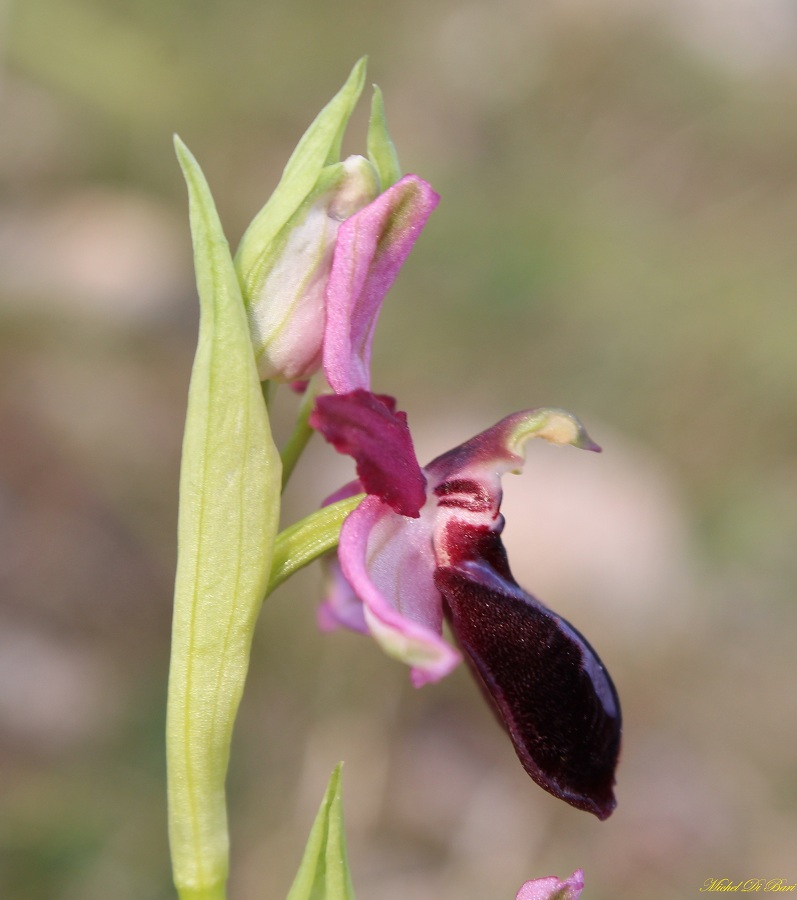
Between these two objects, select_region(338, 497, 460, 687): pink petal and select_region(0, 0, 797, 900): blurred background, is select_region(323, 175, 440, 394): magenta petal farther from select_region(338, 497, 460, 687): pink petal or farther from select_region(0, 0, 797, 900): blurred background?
select_region(0, 0, 797, 900): blurred background

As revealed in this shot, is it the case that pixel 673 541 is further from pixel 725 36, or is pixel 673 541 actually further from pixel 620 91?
pixel 725 36

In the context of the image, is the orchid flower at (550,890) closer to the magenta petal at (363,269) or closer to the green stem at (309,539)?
the green stem at (309,539)

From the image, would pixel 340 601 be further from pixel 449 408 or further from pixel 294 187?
pixel 449 408

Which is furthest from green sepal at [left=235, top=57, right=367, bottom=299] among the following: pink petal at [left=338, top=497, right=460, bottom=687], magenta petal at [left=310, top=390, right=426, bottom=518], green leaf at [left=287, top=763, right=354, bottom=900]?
green leaf at [left=287, top=763, right=354, bottom=900]

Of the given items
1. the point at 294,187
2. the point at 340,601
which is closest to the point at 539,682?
the point at 340,601
